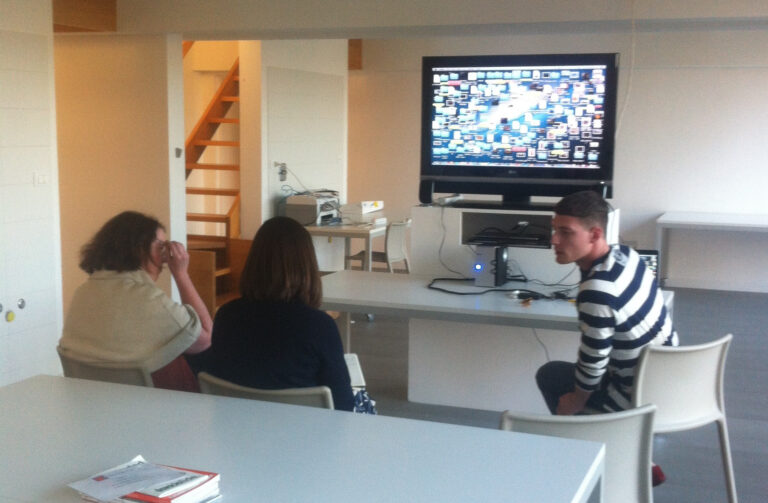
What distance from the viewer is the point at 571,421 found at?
6.96ft

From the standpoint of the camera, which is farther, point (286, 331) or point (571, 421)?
point (286, 331)

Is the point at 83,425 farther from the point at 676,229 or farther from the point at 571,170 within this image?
the point at 676,229

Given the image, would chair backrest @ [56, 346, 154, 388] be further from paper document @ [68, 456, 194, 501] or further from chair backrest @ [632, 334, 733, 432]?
chair backrest @ [632, 334, 733, 432]

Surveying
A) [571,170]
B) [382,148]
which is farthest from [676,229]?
[571,170]

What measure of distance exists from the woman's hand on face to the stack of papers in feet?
4.91

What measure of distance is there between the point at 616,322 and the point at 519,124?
5.89 ft

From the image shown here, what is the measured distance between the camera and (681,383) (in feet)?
9.29

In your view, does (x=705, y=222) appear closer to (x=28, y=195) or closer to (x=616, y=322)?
(x=616, y=322)

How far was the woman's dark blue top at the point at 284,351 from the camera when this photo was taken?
246 cm

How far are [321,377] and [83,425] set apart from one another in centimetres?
69

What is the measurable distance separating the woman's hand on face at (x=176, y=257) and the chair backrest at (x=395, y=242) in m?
3.58

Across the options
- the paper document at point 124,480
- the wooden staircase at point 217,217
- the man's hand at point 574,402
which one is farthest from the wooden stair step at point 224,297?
the paper document at point 124,480

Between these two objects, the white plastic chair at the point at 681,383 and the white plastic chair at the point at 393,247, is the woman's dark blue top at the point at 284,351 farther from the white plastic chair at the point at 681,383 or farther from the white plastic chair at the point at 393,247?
the white plastic chair at the point at 393,247

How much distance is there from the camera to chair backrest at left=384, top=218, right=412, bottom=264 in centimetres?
679
